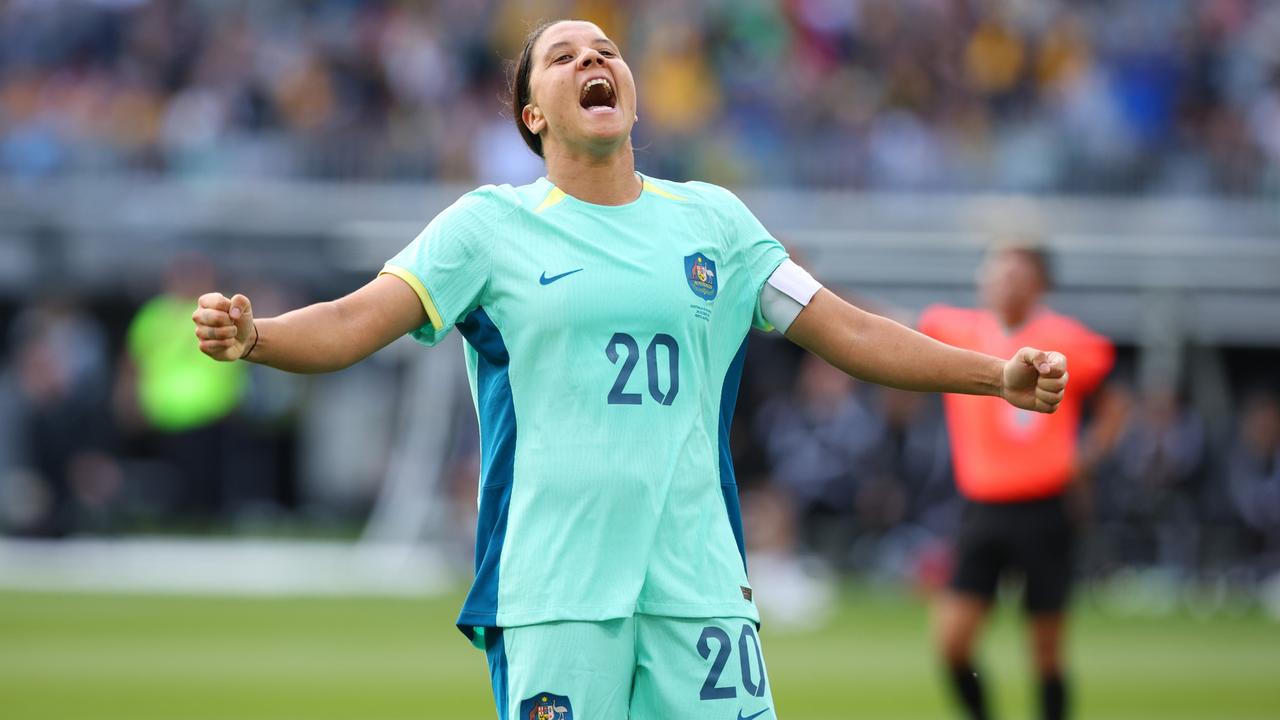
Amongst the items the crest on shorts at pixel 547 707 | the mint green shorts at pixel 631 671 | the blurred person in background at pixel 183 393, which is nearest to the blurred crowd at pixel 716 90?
the blurred person in background at pixel 183 393

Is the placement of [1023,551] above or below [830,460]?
below

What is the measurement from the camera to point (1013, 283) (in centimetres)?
940

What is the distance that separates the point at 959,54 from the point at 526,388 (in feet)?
64.4

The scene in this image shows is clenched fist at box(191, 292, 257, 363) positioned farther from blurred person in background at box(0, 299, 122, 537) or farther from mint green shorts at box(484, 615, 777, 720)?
blurred person in background at box(0, 299, 122, 537)

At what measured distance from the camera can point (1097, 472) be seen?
1805 centimetres

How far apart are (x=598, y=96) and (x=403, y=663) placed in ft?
27.1

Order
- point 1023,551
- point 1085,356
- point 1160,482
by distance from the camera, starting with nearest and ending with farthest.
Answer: point 1023,551 → point 1085,356 → point 1160,482

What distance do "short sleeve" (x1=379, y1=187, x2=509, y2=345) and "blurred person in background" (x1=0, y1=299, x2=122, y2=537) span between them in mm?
15536

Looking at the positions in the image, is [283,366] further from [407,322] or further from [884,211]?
[884,211]

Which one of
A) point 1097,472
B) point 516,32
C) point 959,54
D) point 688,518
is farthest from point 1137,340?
point 688,518

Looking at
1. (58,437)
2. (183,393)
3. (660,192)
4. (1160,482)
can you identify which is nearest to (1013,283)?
(660,192)

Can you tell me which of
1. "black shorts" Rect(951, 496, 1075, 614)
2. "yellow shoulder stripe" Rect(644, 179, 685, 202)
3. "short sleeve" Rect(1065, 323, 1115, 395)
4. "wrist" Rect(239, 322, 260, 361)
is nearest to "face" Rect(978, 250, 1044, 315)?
"short sleeve" Rect(1065, 323, 1115, 395)

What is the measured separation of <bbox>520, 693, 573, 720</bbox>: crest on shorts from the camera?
169 inches

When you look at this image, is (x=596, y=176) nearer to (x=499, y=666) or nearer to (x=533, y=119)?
(x=533, y=119)
